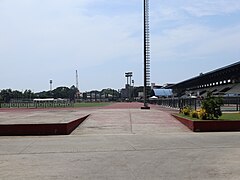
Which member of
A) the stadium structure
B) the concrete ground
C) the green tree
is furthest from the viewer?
the stadium structure

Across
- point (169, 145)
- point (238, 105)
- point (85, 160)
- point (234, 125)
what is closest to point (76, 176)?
point (85, 160)

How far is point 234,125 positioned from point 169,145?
796cm

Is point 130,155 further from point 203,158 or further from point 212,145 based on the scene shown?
point 212,145

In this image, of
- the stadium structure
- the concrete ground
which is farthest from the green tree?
the stadium structure

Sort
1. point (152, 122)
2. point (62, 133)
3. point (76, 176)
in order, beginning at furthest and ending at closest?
point (152, 122) < point (62, 133) < point (76, 176)

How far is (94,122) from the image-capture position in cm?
2655

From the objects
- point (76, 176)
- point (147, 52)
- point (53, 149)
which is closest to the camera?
point (76, 176)

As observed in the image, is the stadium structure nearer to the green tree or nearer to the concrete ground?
the green tree

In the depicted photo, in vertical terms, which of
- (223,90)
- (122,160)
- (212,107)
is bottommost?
(122,160)

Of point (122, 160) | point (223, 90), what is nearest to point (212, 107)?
point (122, 160)

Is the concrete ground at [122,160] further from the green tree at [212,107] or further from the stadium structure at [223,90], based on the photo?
the stadium structure at [223,90]

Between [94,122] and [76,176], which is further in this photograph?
[94,122]

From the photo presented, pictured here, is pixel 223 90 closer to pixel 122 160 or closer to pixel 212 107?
pixel 212 107

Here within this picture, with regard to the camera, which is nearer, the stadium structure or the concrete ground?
the concrete ground
